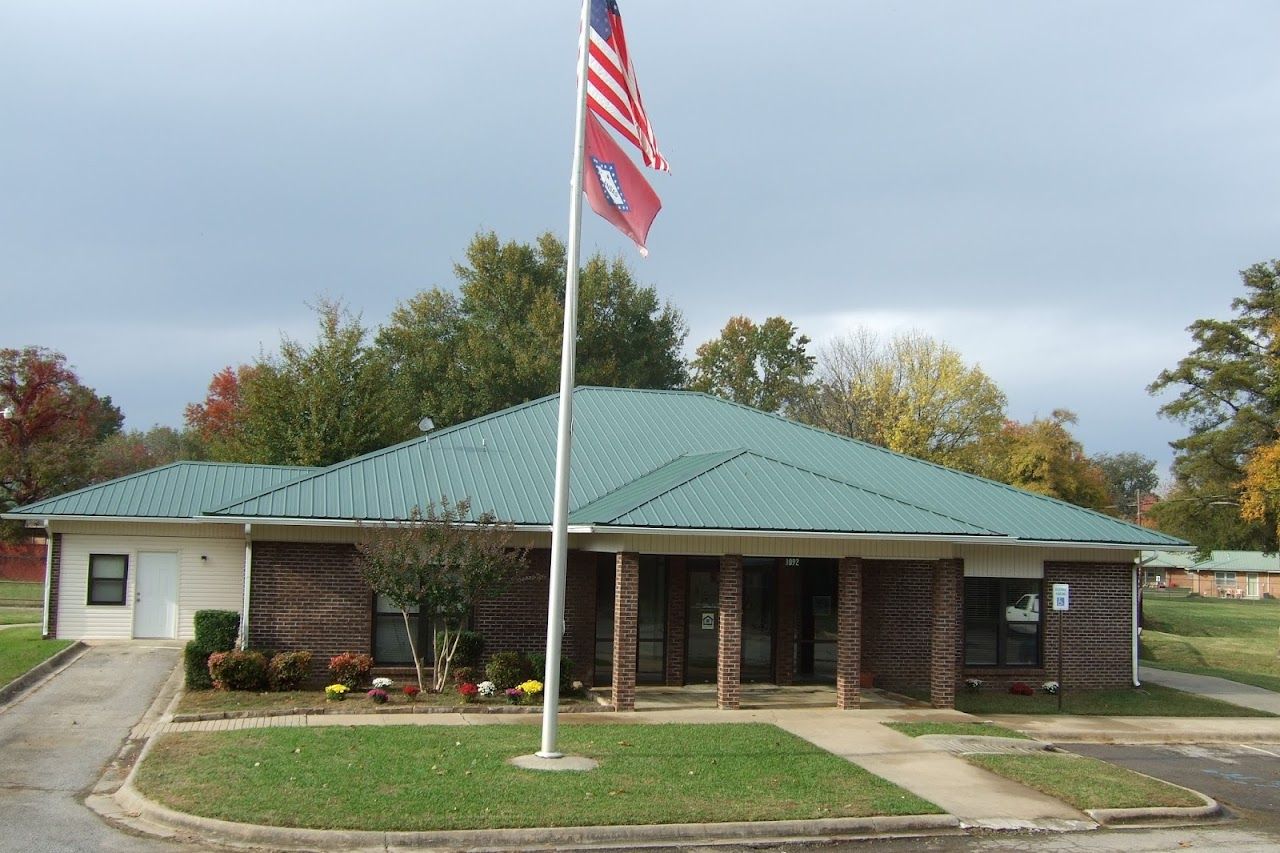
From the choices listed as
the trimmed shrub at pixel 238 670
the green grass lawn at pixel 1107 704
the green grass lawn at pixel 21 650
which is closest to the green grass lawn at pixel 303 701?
the trimmed shrub at pixel 238 670

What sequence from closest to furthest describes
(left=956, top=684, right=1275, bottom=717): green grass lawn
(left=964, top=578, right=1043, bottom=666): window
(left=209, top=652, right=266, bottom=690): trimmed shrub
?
(left=209, top=652, right=266, bottom=690): trimmed shrub < (left=956, top=684, right=1275, bottom=717): green grass lawn < (left=964, top=578, right=1043, bottom=666): window

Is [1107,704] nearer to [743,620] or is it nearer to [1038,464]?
[743,620]

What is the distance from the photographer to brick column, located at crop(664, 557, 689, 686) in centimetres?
2064

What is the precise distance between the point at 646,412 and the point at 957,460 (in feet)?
90.3

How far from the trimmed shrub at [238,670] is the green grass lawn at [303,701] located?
0.13 m

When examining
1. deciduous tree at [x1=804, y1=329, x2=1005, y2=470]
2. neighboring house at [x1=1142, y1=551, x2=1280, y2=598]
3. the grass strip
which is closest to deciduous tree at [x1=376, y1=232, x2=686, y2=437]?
deciduous tree at [x1=804, y1=329, x2=1005, y2=470]

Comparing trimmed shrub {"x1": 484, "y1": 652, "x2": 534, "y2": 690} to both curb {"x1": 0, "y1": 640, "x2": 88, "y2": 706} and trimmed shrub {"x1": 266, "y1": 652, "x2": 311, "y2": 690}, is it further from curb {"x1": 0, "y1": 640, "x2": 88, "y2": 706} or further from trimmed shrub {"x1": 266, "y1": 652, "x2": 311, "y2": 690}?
curb {"x1": 0, "y1": 640, "x2": 88, "y2": 706}

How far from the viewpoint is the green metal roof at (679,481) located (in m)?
18.3

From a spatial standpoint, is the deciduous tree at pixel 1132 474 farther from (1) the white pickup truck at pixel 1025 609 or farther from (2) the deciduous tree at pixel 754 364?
(1) the white pickup truck at pixel 1025 609

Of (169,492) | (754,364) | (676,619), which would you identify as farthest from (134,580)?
(754,364)

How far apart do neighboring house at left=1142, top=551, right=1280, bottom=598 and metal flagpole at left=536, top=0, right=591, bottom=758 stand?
295 feet

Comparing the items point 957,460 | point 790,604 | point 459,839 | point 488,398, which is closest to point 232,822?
point 459,839

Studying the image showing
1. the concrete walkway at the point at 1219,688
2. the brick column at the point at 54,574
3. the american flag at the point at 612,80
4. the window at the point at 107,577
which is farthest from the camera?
the window at the point at 107,577

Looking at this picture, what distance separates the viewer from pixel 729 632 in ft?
59.0
